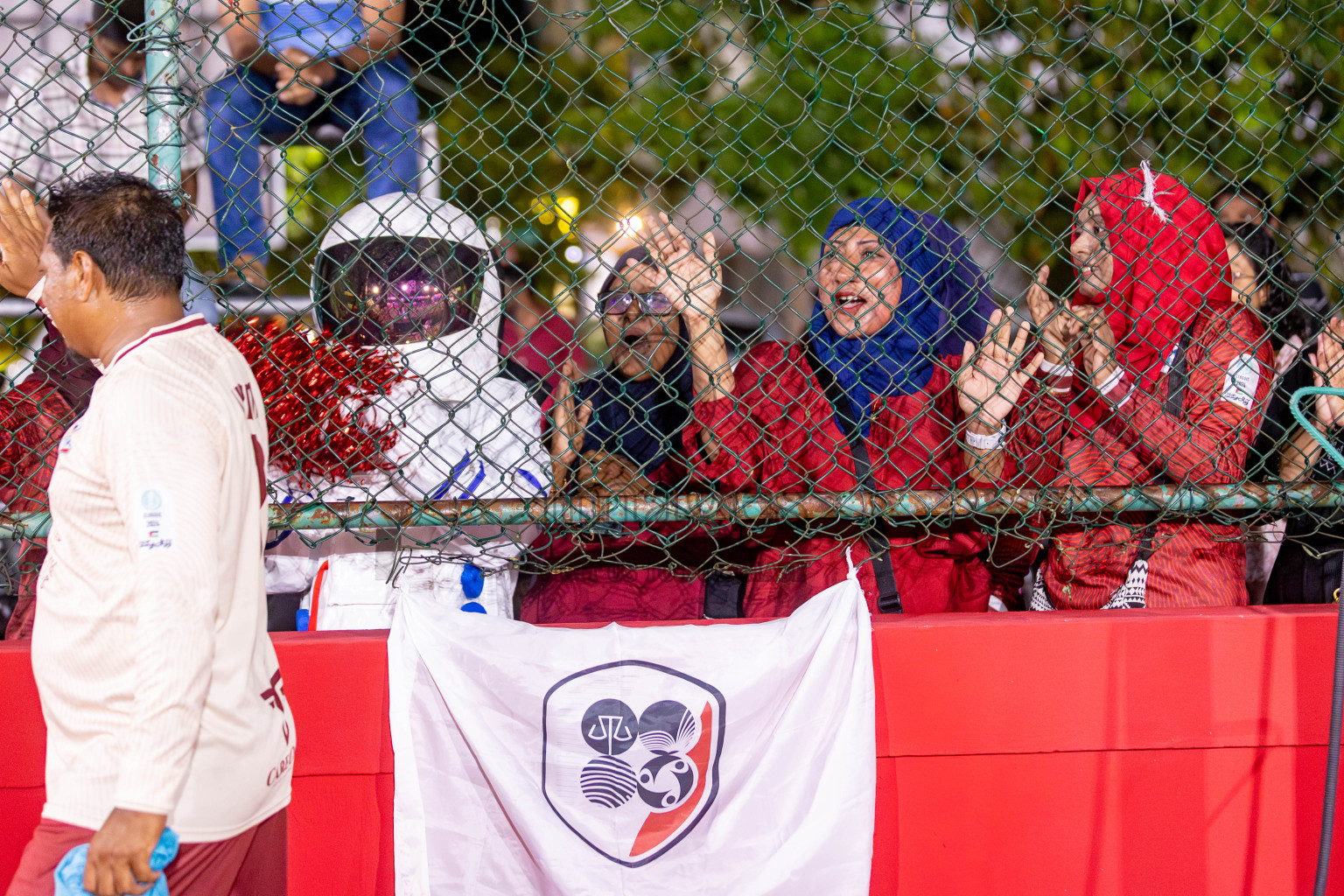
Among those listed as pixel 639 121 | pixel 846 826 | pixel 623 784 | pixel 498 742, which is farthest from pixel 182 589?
pixel 639 121

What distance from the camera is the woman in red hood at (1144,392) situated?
272 centimetres

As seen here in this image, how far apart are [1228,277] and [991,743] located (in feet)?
4.52

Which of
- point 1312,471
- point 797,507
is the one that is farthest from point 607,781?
point 1312,471

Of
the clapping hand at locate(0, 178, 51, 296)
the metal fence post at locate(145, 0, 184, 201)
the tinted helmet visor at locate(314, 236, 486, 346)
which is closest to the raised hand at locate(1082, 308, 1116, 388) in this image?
the tinted helmet visor at locate(314, 236, 486, 346)

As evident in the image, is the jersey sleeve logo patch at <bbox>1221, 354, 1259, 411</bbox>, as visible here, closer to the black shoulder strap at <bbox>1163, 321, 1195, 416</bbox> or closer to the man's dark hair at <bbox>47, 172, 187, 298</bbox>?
the black shoulder strap at <bbox>1163, 321, 1195, 416</bbox>

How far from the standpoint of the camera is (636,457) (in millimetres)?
3139

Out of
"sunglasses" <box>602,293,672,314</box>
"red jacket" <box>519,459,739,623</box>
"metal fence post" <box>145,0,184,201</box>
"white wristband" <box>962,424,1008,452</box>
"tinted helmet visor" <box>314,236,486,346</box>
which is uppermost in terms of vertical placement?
"metal fence post" <box>145,0,184,201</box>

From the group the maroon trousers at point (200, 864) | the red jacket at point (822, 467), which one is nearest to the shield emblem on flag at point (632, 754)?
the red jacket at point (822, 467)

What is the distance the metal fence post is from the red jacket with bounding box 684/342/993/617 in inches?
55.3

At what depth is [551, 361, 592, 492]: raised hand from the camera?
2840mm

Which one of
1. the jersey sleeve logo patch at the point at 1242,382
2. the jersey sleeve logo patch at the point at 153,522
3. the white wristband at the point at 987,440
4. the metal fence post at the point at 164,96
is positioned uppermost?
the metal fence post at the point at 164,96

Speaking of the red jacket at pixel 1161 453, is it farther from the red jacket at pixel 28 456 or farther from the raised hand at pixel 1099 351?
the red jacket at pixel 28 456

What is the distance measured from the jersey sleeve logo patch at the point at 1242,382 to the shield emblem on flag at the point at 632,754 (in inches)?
58.9

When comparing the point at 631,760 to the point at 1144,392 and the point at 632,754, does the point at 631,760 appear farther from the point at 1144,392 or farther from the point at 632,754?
the point at 1144,392
